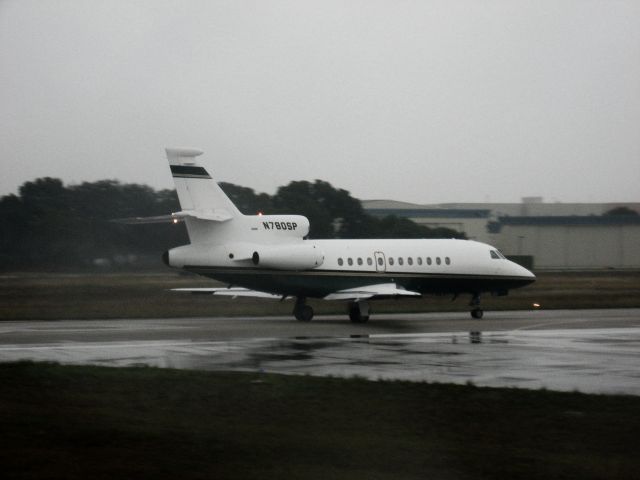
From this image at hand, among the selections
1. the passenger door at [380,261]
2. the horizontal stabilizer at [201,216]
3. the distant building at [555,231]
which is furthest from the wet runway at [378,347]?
the distant building at [555,231]

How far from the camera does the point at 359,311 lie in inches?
1254

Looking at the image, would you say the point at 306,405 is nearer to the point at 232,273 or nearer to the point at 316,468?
the point at 316,468

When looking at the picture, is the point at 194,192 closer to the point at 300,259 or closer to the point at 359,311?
the point at 300,259

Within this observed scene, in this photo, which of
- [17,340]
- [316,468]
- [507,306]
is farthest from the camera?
[507,306]

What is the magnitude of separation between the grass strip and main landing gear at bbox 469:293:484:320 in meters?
19.1

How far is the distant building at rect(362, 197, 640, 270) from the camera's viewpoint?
284ft

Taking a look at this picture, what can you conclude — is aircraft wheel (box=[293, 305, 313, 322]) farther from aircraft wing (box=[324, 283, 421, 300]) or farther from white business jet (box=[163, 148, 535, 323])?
aircraft wing (box=[324, 283, 421, 300])

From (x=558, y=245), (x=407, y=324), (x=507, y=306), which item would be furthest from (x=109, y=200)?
(x=558, y=245)

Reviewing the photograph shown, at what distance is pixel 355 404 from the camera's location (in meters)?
13.2

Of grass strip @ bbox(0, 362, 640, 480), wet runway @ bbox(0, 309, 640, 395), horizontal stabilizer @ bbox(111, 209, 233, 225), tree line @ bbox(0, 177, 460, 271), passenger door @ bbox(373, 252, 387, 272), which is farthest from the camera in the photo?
tree line @ bbox(0, 177, 460, 271)

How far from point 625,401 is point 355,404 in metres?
4.07

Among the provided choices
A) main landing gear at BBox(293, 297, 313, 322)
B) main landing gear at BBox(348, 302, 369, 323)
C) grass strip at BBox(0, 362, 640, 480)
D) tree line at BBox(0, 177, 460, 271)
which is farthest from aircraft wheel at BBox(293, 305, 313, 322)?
tree line at BBox(0, 177, 460, 271)

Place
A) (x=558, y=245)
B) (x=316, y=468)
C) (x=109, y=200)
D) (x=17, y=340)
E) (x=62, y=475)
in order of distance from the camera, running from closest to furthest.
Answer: (x=62, y=475), (x=316, y=468), (x=17, y=340), (x=109, y=200), (x=558, y=245)

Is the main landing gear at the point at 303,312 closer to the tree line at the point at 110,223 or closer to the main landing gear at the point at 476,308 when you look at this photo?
the main landing gear at the point at 476,308
